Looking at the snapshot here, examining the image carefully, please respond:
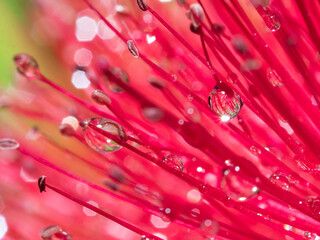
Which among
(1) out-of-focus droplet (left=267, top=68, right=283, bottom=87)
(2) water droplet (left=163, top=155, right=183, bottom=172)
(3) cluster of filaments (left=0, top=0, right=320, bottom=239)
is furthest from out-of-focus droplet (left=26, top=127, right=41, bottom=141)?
(1) out-of-focus droplet (left=267, top=68, right=283, bottom=87)

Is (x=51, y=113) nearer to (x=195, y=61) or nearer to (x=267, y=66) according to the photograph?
(x=195, y=61)

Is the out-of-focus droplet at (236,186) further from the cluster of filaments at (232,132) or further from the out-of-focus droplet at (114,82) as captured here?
the out-of-focus droplet at (114,82)

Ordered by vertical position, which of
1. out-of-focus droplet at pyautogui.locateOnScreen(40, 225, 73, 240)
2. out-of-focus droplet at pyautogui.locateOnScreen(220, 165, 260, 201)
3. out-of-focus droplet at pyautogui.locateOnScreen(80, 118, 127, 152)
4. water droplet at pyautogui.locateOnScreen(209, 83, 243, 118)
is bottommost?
out-of-focus droplet at pyautogui.locateOnScreen(40, 225, 73, 240)

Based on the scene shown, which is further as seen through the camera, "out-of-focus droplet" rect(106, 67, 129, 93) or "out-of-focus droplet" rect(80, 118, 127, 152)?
"out-of-focus droplet" rect(106, 67, 129, 93)

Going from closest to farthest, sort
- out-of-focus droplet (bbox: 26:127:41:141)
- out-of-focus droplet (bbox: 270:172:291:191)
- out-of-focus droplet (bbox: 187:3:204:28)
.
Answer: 1. out-of-focus droplet (bbox: 187:3:204:28)
2. out-of-focus droplet (bbox: 270:172:291:191)
3. out-of-focus droplet (bbox: 26:127:41:141)

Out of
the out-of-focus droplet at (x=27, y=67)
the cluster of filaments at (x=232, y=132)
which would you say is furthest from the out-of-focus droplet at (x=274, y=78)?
the out-of-focus droplet at (x=27, y=67)

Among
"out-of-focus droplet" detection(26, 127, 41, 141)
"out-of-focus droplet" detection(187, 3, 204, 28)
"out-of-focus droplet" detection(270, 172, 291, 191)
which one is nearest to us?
"out-of-focus droplet" detection(187, 3, 204, 28)

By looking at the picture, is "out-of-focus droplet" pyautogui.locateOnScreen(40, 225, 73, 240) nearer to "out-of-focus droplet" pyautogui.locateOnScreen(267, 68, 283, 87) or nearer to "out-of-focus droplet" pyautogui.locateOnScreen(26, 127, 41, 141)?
"out-of-focus droplet" pyautogui.locateOnScreen(26, 127, 41, 141)

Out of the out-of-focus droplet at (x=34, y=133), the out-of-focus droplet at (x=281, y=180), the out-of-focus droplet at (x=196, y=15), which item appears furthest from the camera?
the out-of-focus droplet at (x=34, y=133)

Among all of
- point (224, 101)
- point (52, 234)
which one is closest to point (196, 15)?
point (224, 101)

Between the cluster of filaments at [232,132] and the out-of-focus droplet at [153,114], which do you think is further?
the out-of-focus droplet at [153,114]
